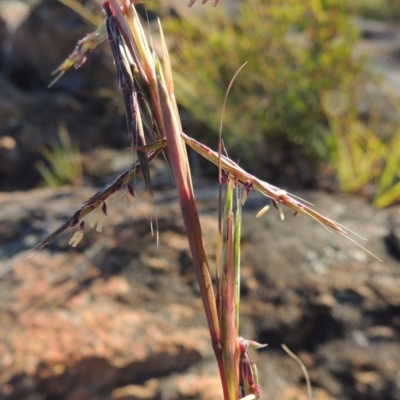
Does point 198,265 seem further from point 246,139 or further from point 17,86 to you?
point 17,86

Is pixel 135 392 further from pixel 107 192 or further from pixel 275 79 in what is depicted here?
pixel 275 79

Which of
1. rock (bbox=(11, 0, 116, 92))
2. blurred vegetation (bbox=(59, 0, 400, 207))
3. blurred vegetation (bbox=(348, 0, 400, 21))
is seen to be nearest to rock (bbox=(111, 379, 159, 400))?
blurred vegetation (bbox=(59, 0, 400, 207))

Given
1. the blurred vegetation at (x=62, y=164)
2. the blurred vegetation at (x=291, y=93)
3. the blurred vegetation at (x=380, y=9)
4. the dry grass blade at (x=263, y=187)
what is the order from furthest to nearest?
the blurred vegetation at (x=380, y=9) → the blurred vegetation at (x=62, y=164) → the blurred vegetation at (x=291, y=93) → the dry grass blade at (x=263, y=187)

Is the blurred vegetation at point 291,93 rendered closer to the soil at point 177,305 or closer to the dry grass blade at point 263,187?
the soil at point 177,305

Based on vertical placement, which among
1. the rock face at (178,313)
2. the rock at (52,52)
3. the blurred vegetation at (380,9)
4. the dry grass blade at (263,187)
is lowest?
the dry grass blade at (263,187)

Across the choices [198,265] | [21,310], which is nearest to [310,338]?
[21,310]

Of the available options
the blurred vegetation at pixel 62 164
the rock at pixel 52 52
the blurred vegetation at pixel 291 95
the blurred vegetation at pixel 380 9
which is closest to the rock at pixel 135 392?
the blurred vegetation at pixel 291 95

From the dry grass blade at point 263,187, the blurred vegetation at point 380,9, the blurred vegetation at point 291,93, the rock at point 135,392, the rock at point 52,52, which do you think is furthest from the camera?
the blurred vegetation at point 380,9
